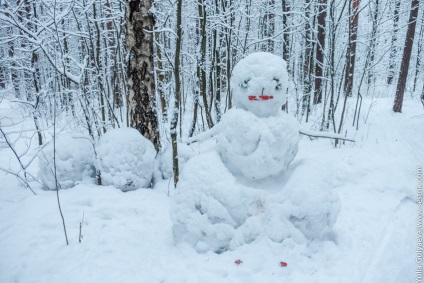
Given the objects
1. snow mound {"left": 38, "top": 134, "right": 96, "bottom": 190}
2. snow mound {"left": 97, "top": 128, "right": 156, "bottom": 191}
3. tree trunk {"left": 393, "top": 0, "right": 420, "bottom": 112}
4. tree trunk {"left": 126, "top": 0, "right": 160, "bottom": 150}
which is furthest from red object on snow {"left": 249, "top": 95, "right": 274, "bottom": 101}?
tree trunk {"left": 393, "top": 0, "right": 420, "bottom": 112}

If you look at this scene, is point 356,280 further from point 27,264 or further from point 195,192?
point 27,264

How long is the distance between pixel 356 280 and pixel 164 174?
3.04m

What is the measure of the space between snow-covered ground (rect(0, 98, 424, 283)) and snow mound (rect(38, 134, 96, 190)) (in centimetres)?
17

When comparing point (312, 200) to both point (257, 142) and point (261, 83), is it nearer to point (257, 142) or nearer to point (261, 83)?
point (257, 142)

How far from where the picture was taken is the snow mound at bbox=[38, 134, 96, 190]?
3916 millimetres

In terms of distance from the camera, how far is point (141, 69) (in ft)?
14.1

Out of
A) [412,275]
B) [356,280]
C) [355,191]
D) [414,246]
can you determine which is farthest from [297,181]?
[355,191]

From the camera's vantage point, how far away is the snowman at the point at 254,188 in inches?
101

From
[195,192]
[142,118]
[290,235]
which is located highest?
[142,118]

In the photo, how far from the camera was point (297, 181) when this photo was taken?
2.68 metres

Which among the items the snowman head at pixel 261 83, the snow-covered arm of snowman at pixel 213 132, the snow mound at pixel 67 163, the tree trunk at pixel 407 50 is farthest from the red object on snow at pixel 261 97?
the tree trunk at pixel 407 50

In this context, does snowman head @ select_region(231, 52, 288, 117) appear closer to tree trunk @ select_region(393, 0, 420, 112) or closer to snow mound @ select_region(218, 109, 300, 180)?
snow mound @ select_region(218, 109, 300, 180)

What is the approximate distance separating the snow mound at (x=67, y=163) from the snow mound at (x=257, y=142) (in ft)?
8.14

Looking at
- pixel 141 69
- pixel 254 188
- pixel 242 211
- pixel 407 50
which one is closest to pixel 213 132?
pixel 254 188
